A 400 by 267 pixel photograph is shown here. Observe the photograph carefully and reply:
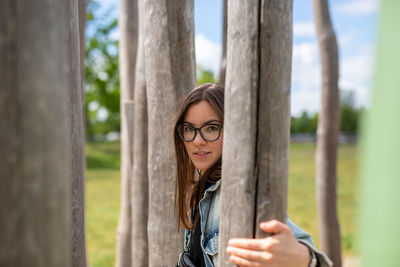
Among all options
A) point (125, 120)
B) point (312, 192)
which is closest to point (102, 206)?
point (312, 192)

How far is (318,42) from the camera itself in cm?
409

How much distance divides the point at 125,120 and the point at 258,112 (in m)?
2.31

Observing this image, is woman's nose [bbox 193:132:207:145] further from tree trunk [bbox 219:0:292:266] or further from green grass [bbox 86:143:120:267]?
green grass [bbox 86:143:120:267]

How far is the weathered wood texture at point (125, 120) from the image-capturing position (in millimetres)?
3418

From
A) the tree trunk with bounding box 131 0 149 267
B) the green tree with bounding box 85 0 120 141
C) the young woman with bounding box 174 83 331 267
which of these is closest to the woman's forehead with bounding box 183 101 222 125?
the young woman with bounding box 174 83 331 267

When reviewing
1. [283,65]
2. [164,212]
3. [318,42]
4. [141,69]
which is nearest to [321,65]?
[318,42]

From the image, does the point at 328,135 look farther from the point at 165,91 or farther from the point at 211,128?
the point at 211,128

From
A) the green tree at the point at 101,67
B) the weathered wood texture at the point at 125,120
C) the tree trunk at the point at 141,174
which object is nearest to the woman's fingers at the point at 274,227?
the tree trunk at the point at 141,174

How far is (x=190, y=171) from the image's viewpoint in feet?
6.18

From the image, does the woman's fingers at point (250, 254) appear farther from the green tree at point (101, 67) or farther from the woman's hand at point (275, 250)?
the green tree at point (101, 67)

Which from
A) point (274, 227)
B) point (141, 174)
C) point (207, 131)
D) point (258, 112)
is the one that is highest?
point (258, 112)

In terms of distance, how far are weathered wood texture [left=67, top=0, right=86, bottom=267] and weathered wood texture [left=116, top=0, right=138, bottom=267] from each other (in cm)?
137

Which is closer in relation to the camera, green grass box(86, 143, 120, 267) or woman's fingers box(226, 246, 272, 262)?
woman's fingers box(226, 246, 272, 262)

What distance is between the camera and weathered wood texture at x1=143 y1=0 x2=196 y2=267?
1928 mm
